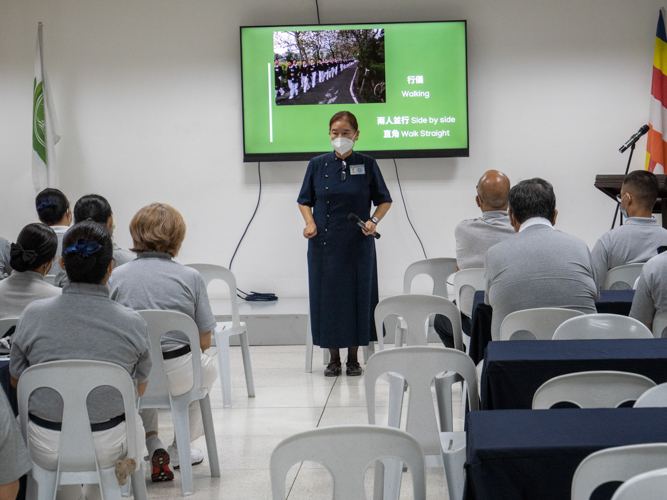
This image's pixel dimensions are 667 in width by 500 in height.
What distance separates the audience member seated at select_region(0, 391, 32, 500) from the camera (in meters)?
1.68

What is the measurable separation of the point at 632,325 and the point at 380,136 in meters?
3.89

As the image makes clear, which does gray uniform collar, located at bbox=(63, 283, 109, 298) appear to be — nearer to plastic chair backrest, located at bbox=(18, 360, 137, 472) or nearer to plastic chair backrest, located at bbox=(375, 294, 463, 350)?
plastic chair backrest, located at bbox=(18, 360, 137, 472)

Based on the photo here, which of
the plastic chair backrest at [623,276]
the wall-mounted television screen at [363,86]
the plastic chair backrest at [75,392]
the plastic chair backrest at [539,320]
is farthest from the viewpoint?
the wall-mounted television screen at [363,86]

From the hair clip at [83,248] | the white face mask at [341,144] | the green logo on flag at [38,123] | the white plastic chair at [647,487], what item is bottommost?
the white plastic chair at [647,487]

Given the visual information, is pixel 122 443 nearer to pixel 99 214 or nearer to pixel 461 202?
pixel 99 214

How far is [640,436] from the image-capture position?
1.47 m

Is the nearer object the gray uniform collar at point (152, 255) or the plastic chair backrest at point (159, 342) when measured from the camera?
the plastic chair backrest at point (159, 342)

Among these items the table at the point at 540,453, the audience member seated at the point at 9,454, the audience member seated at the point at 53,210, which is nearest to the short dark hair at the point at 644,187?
the table at the point at 540,453

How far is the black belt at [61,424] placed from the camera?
82.1 inches

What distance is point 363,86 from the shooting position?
19.9 ft

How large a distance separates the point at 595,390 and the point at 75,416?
1.49 m

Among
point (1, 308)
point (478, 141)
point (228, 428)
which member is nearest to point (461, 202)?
point (478, 141)

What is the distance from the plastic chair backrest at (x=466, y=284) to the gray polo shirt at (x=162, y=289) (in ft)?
5.11

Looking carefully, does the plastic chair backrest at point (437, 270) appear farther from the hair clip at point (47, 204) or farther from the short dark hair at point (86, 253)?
the short dark hair at point (86, 253)
